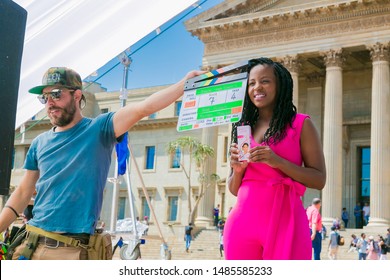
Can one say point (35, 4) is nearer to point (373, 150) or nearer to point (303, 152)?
point (303, 152)

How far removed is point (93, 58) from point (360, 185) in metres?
27.5

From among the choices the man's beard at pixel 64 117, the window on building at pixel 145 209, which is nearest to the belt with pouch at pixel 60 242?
the man's beard at pixel 64 117

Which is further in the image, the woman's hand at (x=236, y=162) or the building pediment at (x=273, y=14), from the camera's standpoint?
the building pediment at (x=273, y=14)

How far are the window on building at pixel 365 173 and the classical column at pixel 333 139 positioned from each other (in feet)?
10.3

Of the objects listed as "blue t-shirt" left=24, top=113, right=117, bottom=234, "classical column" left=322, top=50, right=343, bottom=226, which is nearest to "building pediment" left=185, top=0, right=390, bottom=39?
"classical column" left=322, top=50, right=343, bottom=226

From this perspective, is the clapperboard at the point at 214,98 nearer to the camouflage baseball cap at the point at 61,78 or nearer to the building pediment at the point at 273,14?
the camouflage baseball cap at the point at 61,78

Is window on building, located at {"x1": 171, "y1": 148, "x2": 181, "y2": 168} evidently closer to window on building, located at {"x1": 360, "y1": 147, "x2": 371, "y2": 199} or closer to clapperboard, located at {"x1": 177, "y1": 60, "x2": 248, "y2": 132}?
window on building, located at {"x1": 360, "y1": 147, "x2": 371, "y2": 199}

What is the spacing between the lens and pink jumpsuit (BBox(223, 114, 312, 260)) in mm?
2365

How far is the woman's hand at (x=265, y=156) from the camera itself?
2.37 metres

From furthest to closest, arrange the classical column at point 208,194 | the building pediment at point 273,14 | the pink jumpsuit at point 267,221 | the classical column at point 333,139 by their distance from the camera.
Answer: the classical column at point 208,194
the building pediment at point 273,14
the classical column at point 333,139
the pink jumpsuit at point 267,221

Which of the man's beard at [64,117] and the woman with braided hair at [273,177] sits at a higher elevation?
the man's beard at [64,117]

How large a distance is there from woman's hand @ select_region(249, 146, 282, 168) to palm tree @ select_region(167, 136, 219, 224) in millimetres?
28414

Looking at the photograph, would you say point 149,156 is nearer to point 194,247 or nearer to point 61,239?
point 194,247

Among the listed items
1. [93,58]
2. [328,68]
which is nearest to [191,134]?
[328,68]
